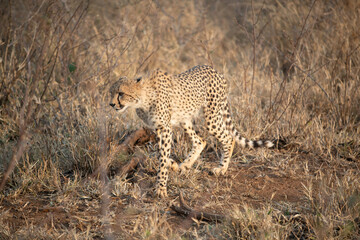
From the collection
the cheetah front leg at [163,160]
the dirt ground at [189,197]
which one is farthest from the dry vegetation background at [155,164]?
the cheetah front leg at [163,160]

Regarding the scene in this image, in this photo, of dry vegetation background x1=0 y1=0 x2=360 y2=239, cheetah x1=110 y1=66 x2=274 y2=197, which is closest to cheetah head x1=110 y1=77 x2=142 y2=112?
cheetah x1=110 y1=66 x2=274 y2=197

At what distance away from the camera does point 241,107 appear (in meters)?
4.56

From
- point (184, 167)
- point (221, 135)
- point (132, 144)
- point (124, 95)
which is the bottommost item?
point (184, 167)

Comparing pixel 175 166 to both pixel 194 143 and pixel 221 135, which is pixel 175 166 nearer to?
pixel 194 143

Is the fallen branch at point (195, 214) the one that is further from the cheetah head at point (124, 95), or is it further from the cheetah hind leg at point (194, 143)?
the cheetah hind leg at point (194, 143)

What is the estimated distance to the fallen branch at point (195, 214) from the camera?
9.09 ft

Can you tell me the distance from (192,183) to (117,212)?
728 mm

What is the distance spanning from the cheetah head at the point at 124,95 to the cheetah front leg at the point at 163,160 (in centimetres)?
33

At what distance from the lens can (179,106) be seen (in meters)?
3.73

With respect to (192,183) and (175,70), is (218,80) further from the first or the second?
(175,70)

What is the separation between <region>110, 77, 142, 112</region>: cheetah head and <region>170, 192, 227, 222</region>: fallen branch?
0.89 m

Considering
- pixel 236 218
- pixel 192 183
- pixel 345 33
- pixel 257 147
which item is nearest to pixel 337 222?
pixel 236 218

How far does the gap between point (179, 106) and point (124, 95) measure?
0.62 m

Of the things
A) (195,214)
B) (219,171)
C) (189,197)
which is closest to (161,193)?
(189,197)
